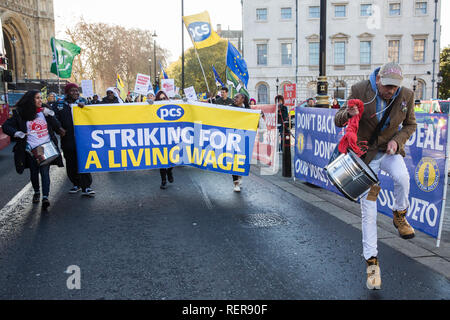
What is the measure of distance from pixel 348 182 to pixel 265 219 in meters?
2.57

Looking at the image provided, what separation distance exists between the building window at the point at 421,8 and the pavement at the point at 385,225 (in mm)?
44998

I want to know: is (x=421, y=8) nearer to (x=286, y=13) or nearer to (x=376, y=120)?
(x=286, y=13)

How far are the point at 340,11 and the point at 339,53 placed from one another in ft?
14.9

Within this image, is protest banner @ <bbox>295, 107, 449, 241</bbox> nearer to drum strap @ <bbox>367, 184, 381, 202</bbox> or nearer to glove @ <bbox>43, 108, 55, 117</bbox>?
drum strap @ <bbox>367, 184, 381, 202</bbox>

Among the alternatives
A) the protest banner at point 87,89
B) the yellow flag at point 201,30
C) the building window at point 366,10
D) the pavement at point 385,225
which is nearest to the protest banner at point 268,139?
the pavement at point 385,225

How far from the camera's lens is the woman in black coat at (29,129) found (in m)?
6.75

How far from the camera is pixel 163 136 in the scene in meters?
7.30

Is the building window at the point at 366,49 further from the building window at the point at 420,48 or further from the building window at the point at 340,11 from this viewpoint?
the building window at the point at 420,48

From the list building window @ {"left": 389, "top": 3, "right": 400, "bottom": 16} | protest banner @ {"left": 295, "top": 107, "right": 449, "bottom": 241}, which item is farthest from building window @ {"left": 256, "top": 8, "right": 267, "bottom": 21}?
protest banner @ {"left": 295, "top": 107, "right": 449, "bottom": 241}

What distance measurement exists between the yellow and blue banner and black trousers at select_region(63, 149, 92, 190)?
45cm

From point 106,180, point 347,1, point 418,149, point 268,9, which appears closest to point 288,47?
point 268,9

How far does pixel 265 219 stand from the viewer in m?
6.04

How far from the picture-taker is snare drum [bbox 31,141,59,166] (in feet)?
22.3
